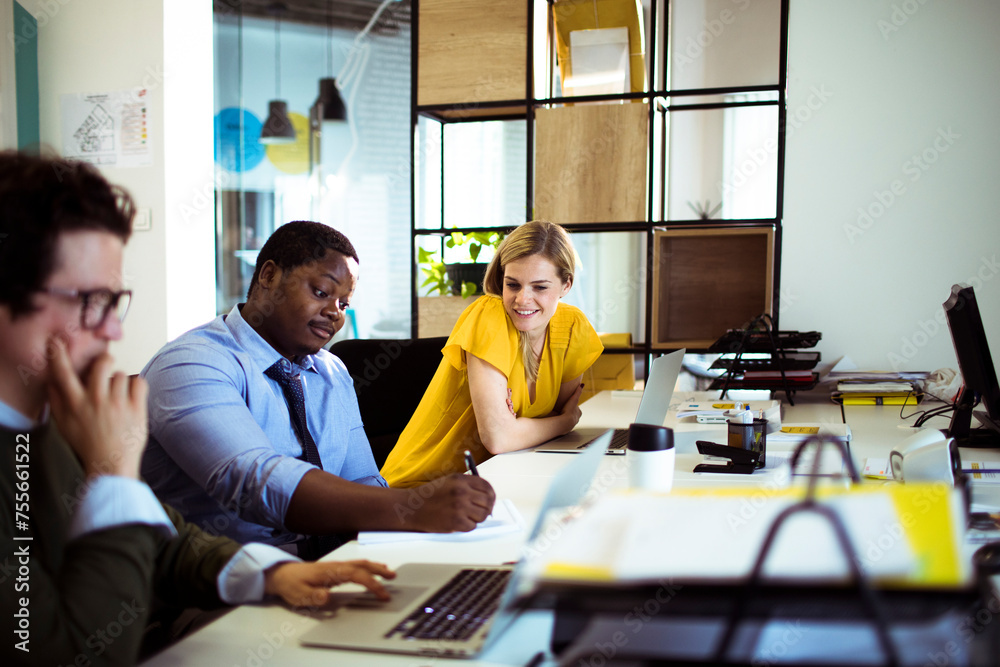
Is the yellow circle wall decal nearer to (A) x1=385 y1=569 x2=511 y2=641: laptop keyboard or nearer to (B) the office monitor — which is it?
(B) the office monitor

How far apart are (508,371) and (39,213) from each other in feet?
4.49

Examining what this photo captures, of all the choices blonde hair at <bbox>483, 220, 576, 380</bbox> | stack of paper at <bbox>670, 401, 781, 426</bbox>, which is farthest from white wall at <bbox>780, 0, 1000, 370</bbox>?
blonde hair at <bbox>483, 220, 576, 380</bbox>

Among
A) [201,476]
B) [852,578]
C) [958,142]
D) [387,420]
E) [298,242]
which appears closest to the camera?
[852,578]

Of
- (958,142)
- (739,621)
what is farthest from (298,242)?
(958,142)

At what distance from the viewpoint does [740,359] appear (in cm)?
283

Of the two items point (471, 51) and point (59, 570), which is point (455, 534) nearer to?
point (59, 570)

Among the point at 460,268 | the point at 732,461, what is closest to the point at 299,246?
the point at 732,461

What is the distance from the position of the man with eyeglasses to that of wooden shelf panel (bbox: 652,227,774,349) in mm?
2617

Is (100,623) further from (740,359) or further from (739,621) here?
(740,359)

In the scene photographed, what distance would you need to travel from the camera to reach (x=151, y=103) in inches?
129

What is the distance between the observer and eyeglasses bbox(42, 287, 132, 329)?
2.46ft

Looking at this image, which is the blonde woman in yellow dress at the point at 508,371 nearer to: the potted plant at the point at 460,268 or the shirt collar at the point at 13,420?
the potted plant at the point at 460,268

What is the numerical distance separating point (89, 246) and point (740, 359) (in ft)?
7.99

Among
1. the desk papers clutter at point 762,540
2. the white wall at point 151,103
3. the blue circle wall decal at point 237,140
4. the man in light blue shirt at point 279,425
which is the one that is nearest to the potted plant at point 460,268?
the white wall at point 151,103
